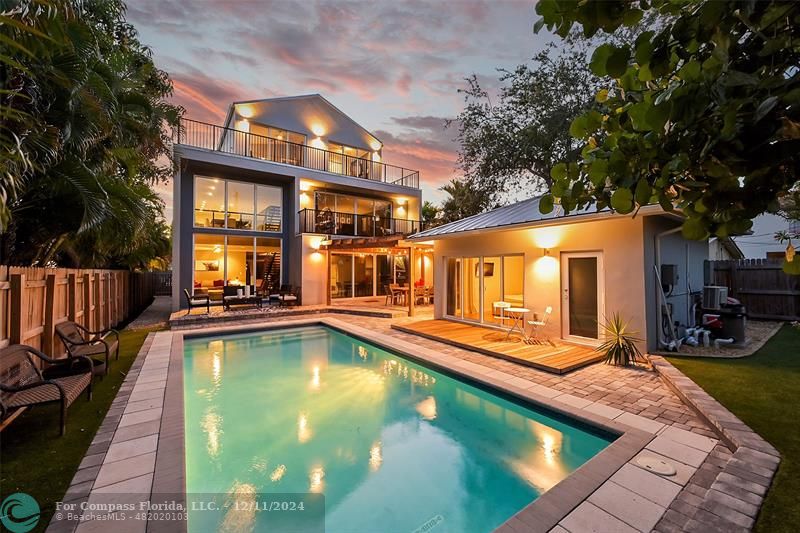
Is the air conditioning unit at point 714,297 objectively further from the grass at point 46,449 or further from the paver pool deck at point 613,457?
the grass at point 46,449

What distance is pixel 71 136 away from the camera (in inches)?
198

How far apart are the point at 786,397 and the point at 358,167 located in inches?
705

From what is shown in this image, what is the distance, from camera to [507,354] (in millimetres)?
6965

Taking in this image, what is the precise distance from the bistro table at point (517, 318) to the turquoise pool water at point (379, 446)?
267cm

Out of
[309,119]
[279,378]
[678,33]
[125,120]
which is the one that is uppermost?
[309,119]

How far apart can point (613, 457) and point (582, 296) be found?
496 cm

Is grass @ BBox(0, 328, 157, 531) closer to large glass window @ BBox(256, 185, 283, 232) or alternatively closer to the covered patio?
the covered patio

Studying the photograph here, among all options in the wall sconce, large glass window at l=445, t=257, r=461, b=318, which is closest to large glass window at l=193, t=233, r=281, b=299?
the wall sconce

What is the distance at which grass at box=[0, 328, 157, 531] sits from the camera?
293 cm

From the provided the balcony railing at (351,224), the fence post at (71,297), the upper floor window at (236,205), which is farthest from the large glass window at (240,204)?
the fence post at (71,297)

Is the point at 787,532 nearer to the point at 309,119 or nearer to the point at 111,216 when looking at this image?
the point at 111,216

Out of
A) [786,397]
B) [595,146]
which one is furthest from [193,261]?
[786,397]

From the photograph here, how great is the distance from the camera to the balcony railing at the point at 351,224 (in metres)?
16.0

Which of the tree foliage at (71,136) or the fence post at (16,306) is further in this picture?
the fence post at (16,306)
